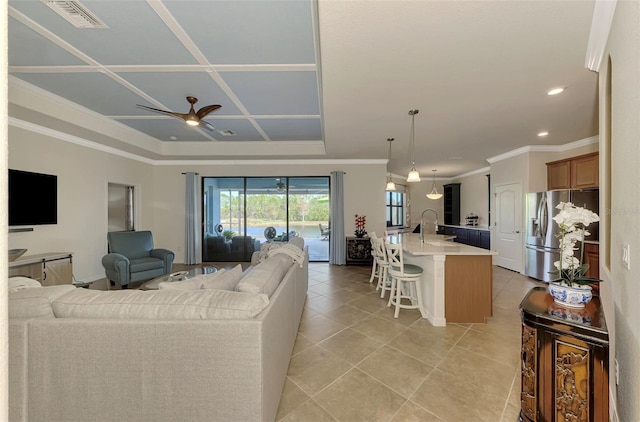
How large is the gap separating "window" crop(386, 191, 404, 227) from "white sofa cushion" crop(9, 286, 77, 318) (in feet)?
27.0

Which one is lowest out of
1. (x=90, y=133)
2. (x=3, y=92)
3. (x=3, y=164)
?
(x=3, y=164)

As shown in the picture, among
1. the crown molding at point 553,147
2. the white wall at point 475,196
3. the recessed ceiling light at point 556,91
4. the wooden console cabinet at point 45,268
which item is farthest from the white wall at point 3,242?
the white wall at point 475,196

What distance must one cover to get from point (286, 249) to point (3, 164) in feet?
8.12

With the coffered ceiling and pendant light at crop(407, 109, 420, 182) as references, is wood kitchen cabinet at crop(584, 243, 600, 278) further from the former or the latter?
pendant light at crop(407, 109, 420, 182)

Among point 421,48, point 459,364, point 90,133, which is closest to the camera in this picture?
point 421,48

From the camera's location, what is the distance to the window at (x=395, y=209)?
8.73 meters

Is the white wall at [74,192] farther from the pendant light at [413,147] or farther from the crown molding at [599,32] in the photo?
the crown molding at [599,32]

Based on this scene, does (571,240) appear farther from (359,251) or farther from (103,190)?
(103,190)

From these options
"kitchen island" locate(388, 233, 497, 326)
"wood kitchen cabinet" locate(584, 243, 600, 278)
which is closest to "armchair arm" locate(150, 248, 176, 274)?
"kitchen island" locate(388, 233, 497, 326)

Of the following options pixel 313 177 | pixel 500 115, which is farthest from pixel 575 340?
pixel 313 177

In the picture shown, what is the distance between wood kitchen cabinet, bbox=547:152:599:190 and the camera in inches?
167

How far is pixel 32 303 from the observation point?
54.6 inches

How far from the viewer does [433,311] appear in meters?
3.04

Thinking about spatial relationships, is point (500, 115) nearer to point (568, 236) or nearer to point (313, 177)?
point (568, 236)
